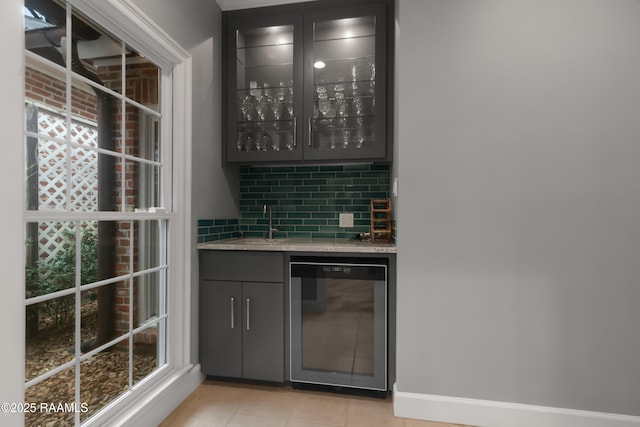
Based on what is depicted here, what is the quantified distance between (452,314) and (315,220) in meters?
1.31

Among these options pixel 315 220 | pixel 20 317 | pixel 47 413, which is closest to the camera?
pixel 20 317

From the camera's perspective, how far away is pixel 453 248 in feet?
5.96

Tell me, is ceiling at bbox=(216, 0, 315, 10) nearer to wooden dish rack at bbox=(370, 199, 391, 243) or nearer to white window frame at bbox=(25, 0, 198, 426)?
white window frame at bbox=(25, 0, 198, 426)

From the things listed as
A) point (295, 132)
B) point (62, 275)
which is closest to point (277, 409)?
point (62, 275)

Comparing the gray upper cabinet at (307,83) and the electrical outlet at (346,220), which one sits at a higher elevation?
the gray upper cabinet at (307,83)

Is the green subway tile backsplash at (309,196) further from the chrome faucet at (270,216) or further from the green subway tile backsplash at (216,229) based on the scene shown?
the green subway tile backsplash at (216,229)

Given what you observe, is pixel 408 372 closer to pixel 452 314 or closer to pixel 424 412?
pixel 424 412

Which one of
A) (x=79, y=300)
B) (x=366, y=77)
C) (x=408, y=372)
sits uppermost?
(x=366, y=77)

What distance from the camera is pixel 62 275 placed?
4.39 feet

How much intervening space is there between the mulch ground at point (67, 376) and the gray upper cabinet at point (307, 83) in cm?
147

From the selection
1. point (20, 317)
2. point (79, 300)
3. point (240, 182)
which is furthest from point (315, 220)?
point (20, 317)

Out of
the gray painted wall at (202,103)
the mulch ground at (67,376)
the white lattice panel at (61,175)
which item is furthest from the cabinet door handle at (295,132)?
the mulch ground at (67,376)

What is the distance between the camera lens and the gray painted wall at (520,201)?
1693mm

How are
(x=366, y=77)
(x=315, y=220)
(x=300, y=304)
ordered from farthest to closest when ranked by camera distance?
(x=315, y=220) → (x=366, y=77) → (x=300, y=304)
